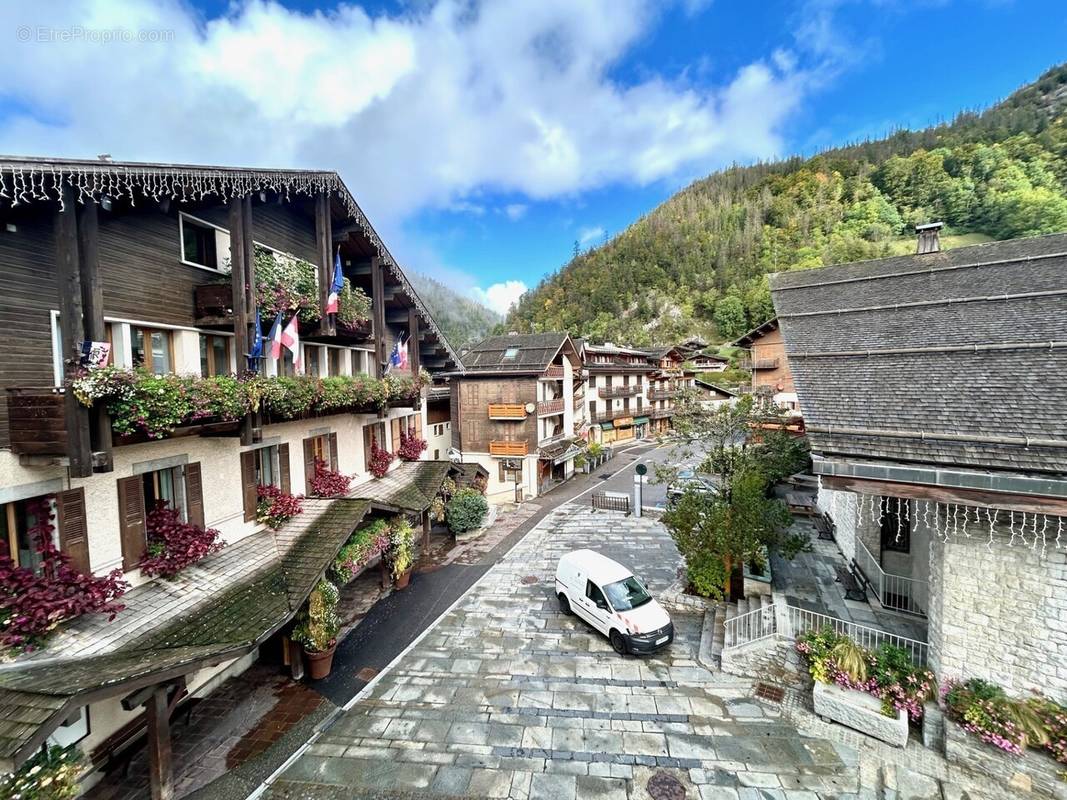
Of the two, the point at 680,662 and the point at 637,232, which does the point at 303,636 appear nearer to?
the point at 680,662

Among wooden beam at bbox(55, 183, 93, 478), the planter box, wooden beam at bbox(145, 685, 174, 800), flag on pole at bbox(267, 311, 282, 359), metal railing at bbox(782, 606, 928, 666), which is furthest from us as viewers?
flag on pole at bbox(267, 311, 282, 359)

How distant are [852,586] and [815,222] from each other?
117 meters

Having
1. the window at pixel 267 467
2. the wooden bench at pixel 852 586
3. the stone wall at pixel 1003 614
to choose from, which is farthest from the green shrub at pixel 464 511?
the stone wall at pixel 1003 614

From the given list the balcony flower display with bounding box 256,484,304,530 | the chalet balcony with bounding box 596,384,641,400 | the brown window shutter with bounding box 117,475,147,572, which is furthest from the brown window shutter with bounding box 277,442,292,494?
the chalet balcony with bounding box 596,384,641,400

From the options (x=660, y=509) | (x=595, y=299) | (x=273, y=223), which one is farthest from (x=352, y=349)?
(x=595, y=299)

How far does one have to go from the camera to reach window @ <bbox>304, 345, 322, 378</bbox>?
13.2 meters

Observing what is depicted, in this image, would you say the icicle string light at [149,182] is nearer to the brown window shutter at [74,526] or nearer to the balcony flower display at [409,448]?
the brown window shutter at [74,526]

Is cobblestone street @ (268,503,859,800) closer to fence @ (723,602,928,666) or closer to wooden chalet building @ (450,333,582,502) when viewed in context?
fence @ (723,602,928,666)

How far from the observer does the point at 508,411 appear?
97.9 ft

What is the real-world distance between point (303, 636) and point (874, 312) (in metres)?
16.5

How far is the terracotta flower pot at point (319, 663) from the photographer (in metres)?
10.6

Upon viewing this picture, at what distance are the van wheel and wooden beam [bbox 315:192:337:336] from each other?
1036 cm

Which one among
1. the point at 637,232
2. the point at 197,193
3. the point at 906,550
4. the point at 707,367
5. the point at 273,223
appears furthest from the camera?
the point at 637,232

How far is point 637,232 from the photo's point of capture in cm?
12800
